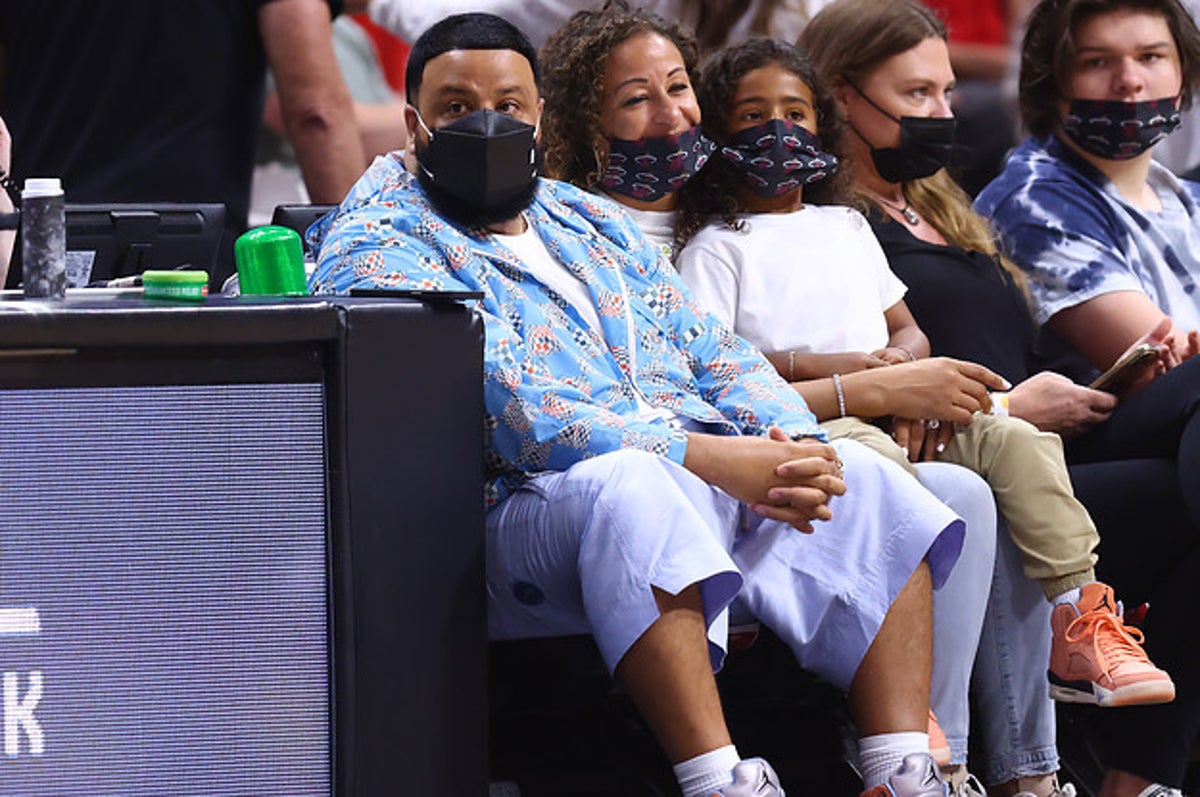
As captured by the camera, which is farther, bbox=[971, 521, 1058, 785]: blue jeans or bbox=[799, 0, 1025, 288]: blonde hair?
bbox=[799, 0, 1025, 288]: blonde hair

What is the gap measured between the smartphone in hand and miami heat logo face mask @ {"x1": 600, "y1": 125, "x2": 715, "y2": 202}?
76cm

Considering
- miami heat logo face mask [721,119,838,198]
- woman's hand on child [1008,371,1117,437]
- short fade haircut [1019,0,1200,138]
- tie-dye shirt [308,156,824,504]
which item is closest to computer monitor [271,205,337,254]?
tie-dye shirt [308,156,824,504]

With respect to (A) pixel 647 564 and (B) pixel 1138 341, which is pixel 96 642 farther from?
(B) pixel 1138 341

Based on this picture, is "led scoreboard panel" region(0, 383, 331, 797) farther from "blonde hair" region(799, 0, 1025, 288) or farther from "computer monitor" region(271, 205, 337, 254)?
"blonde hair" region(799, 0, 1025, 288)

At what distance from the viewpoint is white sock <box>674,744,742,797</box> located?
2029mm

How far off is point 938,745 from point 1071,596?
0.32 metres

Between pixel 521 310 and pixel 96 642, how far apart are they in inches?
30.2

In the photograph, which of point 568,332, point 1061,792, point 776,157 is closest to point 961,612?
point 1061,792

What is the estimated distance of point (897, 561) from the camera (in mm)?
2289

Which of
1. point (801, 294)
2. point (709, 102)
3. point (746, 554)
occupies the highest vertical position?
A: point (709, 102)

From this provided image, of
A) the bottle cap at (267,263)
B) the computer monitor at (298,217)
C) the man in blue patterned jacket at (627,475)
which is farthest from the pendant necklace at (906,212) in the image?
the bottle cap at (267,263)

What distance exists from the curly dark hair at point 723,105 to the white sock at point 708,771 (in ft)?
3.34

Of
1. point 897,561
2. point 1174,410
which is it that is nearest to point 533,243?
point 897,561

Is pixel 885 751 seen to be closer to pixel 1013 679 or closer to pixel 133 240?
pixel 1013 679
